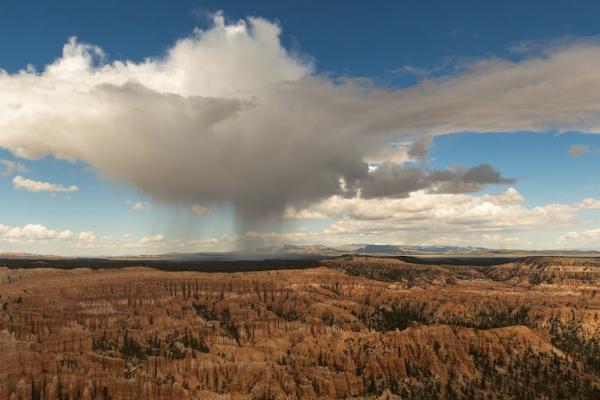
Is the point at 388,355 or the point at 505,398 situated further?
the point at 388,355

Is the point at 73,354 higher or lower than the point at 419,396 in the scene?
higher

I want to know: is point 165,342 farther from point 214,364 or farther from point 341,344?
point 341,344

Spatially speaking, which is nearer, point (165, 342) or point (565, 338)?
point (165, 342)

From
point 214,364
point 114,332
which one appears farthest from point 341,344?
→ point 114,332

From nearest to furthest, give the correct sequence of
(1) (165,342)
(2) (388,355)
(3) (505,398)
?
(3) (505,398), (2) (388,355), (1) (165,342)

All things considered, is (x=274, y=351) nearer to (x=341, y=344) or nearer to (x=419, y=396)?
(x=341, y=344)

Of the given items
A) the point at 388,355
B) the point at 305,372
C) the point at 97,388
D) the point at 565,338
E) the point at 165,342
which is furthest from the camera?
the point at 565,338

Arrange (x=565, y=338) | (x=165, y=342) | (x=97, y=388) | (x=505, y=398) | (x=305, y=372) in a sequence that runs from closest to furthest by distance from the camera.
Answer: (x=97, y=388) < (x=505, y=398) < (x=305, y=372) < (x=165, y=342) < (x=565, y=338)

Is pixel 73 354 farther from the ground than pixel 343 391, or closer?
farther from the ground

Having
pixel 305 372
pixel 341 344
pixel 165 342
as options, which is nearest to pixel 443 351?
pixel 341 344
